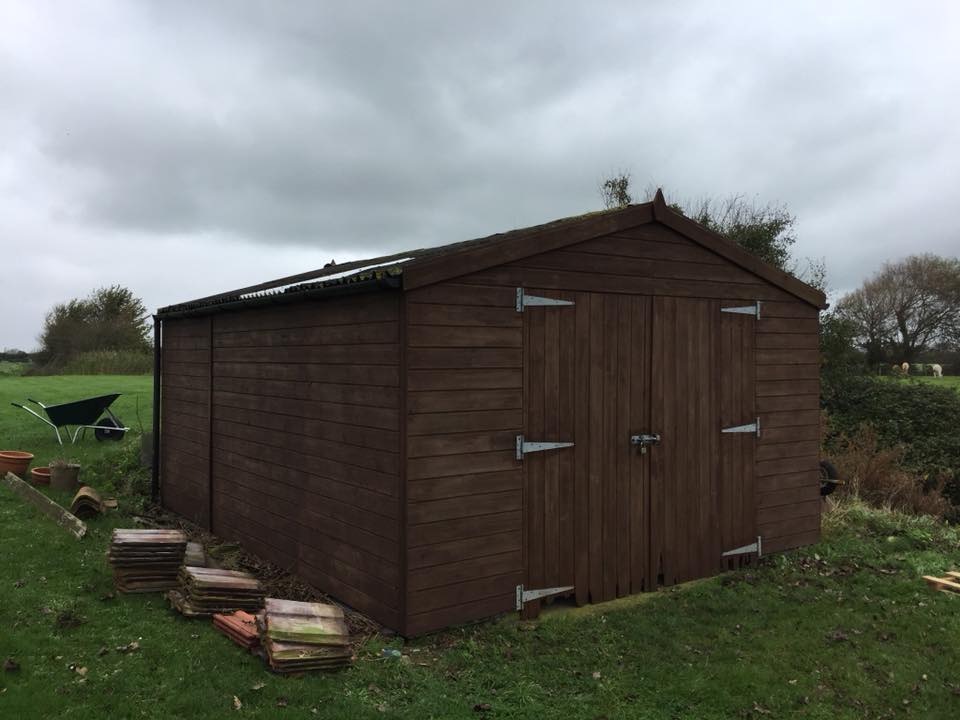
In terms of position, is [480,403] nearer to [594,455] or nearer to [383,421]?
[383,421]

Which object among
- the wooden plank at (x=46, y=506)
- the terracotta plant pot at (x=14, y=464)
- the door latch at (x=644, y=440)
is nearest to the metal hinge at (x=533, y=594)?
the door latch at (x=644, y=440)

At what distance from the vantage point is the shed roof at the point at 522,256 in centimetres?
456

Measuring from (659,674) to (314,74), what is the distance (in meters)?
8.40

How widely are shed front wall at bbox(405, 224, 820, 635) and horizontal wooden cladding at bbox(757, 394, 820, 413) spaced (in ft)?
4.71

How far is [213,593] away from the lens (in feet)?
16.5

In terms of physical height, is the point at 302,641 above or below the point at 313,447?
below

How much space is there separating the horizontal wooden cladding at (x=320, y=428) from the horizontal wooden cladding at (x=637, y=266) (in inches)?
61.6

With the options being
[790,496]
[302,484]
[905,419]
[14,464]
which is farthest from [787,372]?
[14,464]

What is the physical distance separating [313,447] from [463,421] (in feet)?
5.03

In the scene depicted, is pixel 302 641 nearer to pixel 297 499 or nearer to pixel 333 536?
pixel 333 536

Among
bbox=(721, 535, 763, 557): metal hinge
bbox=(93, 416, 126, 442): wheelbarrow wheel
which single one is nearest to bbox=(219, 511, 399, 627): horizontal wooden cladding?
bbox=(721, 535, 763, 557): metal hinge

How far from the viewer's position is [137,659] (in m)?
4.28

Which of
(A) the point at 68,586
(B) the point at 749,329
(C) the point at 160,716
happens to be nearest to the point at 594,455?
(B) the point at 749,329

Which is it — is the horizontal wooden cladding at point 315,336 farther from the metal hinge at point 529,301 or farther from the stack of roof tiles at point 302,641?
the stack of roof tiles at point 302,641
